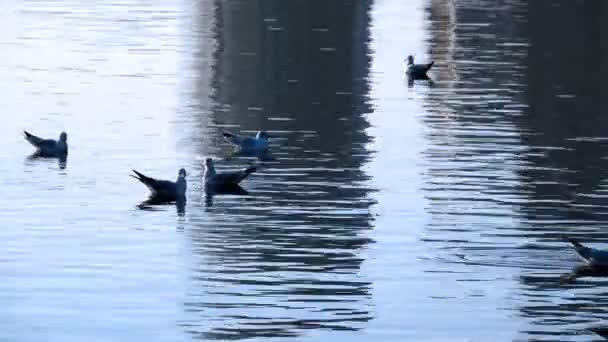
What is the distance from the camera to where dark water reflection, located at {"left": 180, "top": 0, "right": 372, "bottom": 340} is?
20.3 m

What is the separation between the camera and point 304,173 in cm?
3172

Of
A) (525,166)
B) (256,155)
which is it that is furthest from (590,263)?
(256,155)

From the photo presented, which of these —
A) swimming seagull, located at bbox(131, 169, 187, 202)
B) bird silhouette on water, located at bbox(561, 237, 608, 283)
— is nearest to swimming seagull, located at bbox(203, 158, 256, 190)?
swimming seagull, located at bbox(131, 169, 187, 202)

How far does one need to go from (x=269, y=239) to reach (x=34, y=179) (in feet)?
24.2

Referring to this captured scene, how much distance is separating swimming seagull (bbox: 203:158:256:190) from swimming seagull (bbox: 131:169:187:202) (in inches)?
42.7

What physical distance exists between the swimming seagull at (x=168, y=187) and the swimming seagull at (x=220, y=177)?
1.08m

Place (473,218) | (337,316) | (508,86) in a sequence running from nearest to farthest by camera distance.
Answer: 1. (337,316)
2. (473,218)
3. (508,86)

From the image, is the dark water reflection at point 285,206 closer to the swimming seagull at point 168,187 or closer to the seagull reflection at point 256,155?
the seagull reflection at point 256,155

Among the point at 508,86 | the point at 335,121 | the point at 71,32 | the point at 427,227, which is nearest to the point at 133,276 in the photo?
the point at 427,227

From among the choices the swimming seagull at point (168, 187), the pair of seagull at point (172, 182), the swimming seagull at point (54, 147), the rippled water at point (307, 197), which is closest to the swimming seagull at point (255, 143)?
the pair of seagull at point (172, 182)

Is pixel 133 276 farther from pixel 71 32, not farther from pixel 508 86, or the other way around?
pixel 71 32

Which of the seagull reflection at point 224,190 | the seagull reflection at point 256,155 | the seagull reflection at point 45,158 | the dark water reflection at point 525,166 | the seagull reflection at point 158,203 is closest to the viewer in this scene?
the dark water reflection at point 525,166

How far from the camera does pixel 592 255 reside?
2273 cm

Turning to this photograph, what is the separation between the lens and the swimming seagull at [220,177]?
3008cm
